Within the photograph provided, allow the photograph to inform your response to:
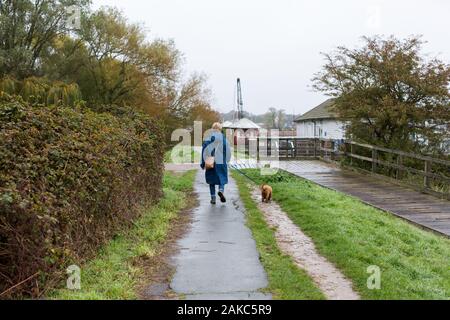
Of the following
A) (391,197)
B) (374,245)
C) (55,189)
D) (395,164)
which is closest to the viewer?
(55,189)

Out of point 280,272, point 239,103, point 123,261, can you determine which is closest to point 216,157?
point 123,261

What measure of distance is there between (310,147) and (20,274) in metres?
24.0

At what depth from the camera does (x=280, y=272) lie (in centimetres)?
577

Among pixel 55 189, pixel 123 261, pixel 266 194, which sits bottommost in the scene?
pixel 123 261

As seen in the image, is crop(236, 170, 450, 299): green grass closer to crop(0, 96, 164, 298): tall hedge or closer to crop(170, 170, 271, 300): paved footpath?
crop(170, 170, 271, 300): paved footpath

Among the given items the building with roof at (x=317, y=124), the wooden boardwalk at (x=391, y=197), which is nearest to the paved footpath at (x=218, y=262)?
the wooden boardwalk at (x=391, y=197)

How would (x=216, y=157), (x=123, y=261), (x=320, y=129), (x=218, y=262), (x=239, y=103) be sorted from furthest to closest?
(x=239, y=103)
(x=320, y=129)
(x=216, y=157)
(x=218, y=262)
(x=123, y=261)

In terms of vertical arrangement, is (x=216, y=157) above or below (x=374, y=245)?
above

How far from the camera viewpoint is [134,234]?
744 cm

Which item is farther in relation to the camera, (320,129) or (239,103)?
(239,103)

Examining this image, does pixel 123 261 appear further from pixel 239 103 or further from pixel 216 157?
pixel 239 103

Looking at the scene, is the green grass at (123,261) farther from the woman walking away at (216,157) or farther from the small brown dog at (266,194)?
the small brown dog at (266,194)

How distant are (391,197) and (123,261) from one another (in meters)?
9.19

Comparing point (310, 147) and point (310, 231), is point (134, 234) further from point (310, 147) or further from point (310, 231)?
point (310, 147)
